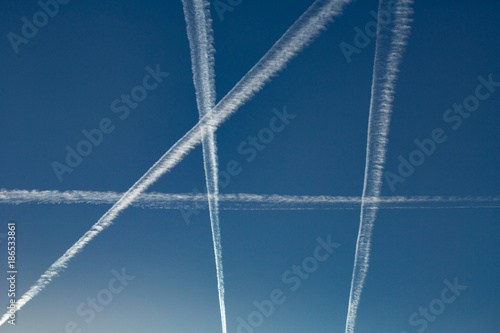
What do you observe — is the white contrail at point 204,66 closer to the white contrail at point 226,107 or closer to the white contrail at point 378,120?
the white contrail at point 226,107

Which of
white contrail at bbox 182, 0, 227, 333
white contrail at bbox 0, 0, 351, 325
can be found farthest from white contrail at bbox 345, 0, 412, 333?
white contrail at bbox 182, 0, 227, 333

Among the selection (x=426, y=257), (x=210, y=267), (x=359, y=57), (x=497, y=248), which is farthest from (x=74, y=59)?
(x=497, y=248)

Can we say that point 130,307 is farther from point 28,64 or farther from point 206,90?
point 28,64

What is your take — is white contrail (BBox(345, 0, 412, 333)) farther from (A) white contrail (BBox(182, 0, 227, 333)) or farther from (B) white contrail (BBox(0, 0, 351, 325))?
(A) white contrail (BBox(182, 0, 227, 333))

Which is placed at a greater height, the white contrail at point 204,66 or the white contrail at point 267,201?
the white contrail at point 204,66

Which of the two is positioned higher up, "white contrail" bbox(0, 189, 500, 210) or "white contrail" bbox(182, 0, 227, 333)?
"white contrail" bbox(182, 0, 227, 333)

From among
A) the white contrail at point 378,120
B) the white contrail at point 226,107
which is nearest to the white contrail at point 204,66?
the white contrail at point 226,107

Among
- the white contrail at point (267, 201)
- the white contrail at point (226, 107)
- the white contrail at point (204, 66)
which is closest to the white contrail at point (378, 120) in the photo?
the white contrail at point (267, 201)
